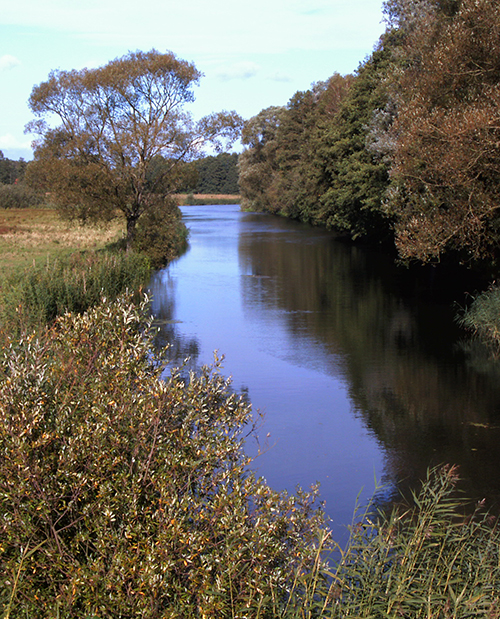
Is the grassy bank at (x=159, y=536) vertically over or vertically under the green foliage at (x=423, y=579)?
over

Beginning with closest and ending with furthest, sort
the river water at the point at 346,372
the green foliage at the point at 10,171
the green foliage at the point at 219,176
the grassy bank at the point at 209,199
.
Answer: the river water at the point at 346,372 → the green foliage at the point at 10,171 → the grassy bank at the point at 209,199 → the green foliage at the point at 219,176

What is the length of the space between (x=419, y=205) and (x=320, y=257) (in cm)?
2086

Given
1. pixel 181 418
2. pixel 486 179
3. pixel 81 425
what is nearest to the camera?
pixel 81 425

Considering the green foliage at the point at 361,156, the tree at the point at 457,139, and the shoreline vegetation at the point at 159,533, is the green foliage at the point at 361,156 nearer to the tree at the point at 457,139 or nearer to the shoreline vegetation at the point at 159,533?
the tree at the point at 457,139

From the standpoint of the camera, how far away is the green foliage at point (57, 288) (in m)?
13.3

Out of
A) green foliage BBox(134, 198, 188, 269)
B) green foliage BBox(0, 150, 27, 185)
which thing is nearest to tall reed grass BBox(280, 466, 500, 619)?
green foliage BBox(134, 198, 188, 269)

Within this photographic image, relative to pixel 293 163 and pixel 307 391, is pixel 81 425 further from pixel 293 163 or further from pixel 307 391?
pixel 293 163

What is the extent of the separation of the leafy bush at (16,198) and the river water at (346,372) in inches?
2398

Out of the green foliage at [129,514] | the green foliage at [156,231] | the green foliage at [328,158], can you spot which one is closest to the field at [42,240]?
the green foliage at [156,231]

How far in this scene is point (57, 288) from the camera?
14.6 meters

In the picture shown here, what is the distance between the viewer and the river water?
31.3ft

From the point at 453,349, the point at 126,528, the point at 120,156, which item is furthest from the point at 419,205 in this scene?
the point at 120,156

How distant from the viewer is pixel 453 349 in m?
16.7

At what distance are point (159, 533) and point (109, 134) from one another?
28534 millimetres
